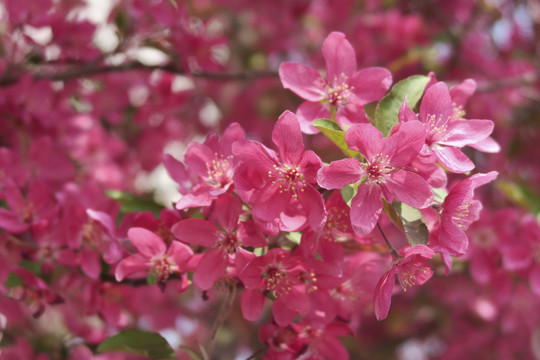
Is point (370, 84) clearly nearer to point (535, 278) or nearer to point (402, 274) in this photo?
point (402, 274)

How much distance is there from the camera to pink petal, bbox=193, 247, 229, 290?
108 centimetres

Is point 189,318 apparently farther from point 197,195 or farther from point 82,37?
point 197,195

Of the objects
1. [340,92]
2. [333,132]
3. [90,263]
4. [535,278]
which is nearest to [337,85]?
[340,92]

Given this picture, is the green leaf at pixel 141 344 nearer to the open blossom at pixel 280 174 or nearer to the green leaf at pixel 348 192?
the open blossom at pixel 280 174

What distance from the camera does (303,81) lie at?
4.05ft

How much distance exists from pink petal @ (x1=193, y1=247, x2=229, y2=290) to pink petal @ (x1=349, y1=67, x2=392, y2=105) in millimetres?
437

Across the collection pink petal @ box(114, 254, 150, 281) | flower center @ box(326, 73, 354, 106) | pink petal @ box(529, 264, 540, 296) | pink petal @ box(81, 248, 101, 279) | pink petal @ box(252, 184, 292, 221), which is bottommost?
pink petal @ box(529, 264, 540, 296)

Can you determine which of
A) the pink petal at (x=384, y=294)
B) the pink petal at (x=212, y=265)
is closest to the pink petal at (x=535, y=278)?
the pink petal at (x=384, y=294)

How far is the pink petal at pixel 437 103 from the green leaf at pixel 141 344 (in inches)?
29.1

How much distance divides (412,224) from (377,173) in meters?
0.13

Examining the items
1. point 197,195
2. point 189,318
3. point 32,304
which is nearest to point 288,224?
point 197,195

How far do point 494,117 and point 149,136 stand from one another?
183 centimetres

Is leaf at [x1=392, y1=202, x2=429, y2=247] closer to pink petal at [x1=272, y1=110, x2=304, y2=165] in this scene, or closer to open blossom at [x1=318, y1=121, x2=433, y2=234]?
open blossom at [x1=318, y1=121, x2=433, y2=234]

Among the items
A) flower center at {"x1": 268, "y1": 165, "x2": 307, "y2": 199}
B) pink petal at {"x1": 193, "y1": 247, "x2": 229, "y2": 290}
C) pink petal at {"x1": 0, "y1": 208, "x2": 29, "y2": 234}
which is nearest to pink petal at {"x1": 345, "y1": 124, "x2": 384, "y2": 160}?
flower center at {"x1": 268, "y1": 165, "x2": 307, "y2": 199}
